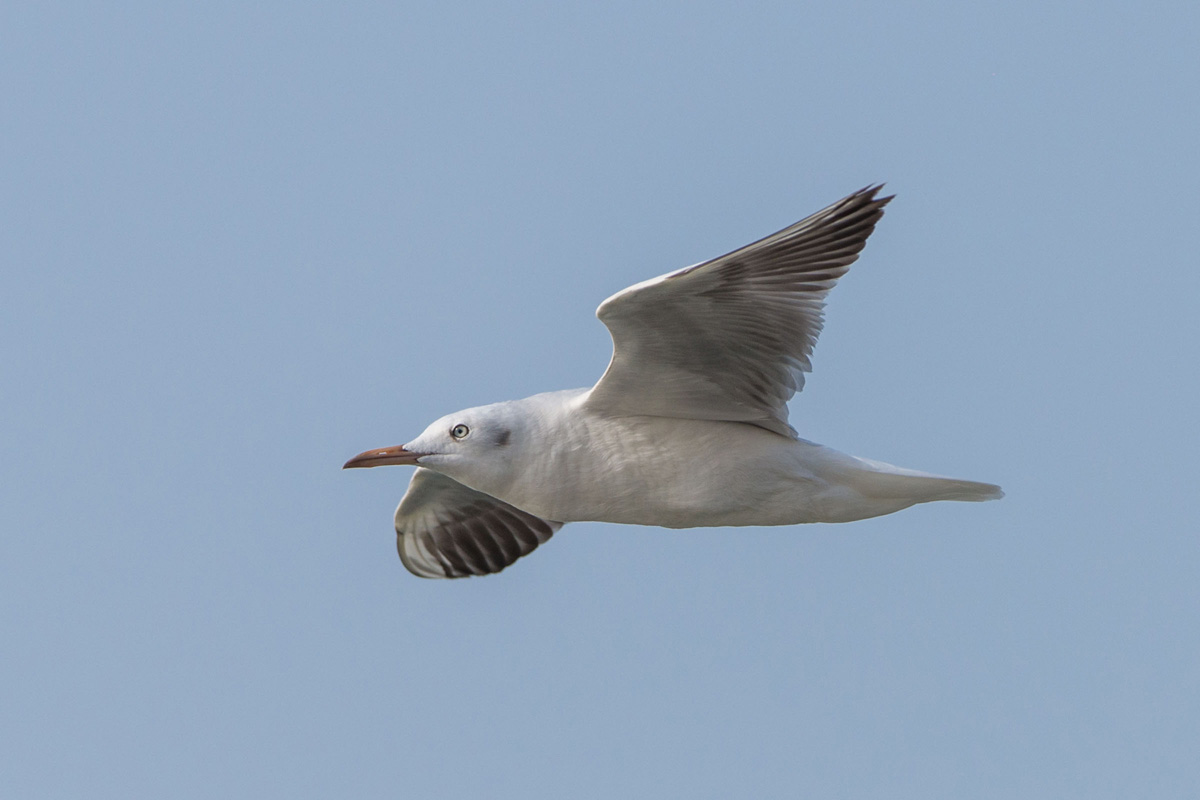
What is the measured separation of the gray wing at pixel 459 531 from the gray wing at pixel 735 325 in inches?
97.9

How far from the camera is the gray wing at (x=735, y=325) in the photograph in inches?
333

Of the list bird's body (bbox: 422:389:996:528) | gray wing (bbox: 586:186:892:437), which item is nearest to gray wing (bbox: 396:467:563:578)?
bird's body (bbox: 422:389:996:528)

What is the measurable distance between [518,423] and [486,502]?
2355 millimetres

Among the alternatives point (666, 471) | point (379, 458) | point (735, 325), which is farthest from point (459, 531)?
point (735, 325)

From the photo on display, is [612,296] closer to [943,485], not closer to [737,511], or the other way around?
[737,511]

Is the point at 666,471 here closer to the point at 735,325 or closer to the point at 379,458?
the point at 735,325

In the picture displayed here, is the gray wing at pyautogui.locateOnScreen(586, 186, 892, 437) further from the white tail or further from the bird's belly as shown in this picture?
the white tail

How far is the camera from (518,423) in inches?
366

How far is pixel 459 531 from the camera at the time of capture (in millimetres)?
11734

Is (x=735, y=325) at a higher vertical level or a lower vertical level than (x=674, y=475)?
higher

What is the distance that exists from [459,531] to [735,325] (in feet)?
12.1

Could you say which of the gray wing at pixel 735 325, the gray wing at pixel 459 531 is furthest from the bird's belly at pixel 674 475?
the gray wing at pixel 459 531

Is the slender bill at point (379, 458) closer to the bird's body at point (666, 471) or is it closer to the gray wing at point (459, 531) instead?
the bird's body at point (666, 471)

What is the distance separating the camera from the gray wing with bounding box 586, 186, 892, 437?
8.46 metres
